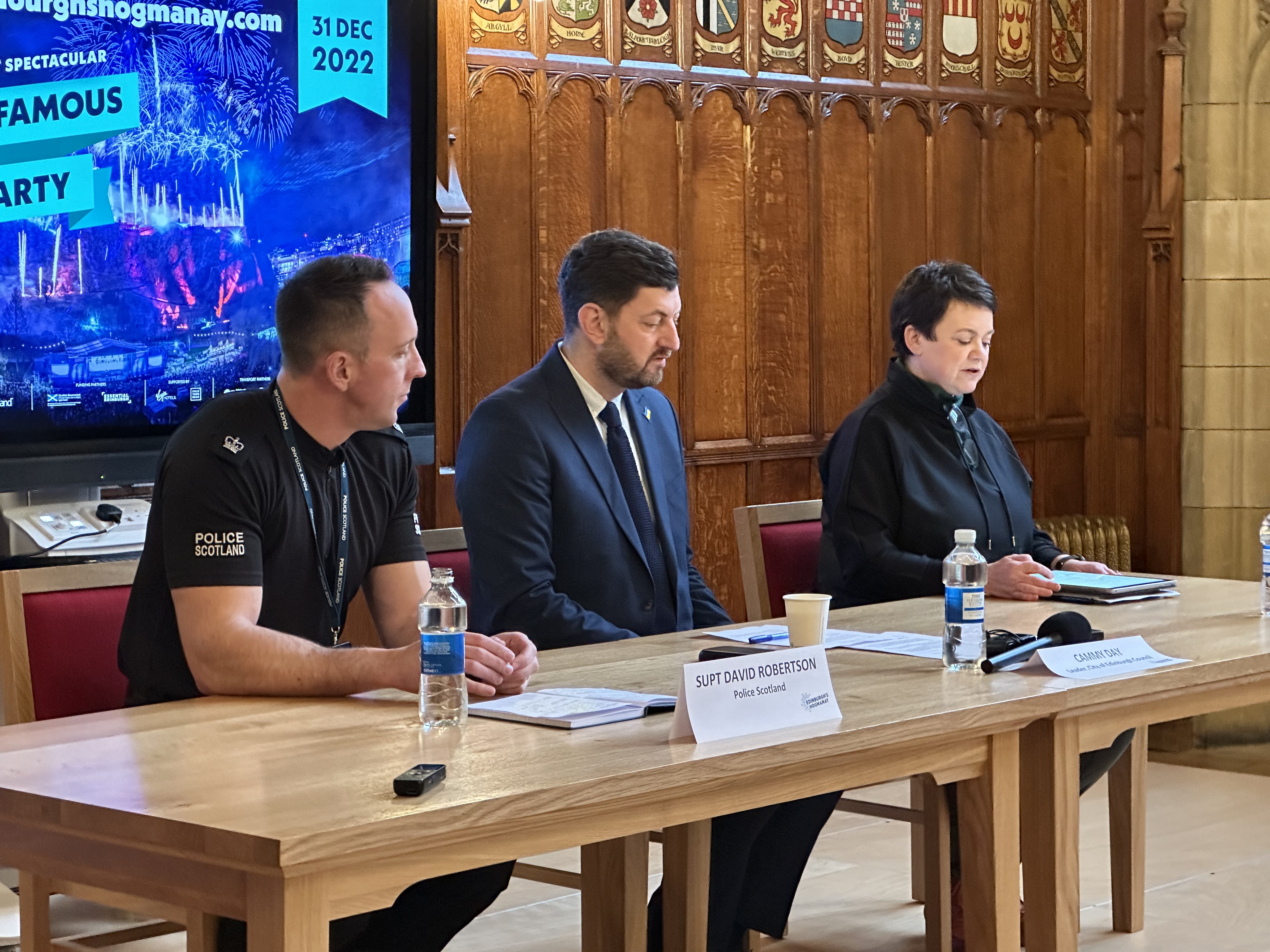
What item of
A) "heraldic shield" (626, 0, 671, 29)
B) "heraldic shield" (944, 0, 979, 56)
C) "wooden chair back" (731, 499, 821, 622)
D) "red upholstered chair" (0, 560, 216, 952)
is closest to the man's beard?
"wooden chair back" (731, 499, 821, 622)

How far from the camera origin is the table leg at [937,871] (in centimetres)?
335

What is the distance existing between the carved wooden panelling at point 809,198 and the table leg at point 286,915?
3.62m

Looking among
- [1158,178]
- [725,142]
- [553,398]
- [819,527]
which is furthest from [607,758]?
[1158,178]

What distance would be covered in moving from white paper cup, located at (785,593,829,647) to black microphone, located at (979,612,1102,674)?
27cm

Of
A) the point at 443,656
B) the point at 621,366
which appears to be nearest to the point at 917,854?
the point at 621,366

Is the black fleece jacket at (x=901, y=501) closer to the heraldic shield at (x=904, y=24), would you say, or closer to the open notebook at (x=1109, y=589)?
the open notebook at (x=1109, y=589)

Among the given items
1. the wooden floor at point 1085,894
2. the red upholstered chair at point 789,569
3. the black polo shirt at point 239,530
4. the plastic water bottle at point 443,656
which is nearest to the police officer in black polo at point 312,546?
the black polo shirt at point 239,530

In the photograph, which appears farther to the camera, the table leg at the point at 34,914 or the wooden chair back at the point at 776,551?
the wooden chair back at the point at 776,551

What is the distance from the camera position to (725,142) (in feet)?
21.2

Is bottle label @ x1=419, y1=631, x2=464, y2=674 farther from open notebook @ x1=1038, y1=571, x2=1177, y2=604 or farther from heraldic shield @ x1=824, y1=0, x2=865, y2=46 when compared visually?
heraldic shield @ x1=824, y1=0, x2=865, y2=46

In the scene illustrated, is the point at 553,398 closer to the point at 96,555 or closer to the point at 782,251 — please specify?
the point at 96,555

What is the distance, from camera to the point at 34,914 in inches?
91.0

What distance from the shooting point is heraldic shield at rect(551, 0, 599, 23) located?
19.8ft

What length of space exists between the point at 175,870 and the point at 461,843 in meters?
0.30
